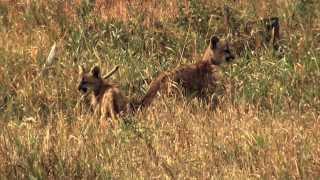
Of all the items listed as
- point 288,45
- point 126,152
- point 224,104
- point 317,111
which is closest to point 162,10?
point 288,45

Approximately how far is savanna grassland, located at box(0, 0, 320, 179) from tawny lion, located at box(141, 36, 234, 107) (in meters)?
0.22

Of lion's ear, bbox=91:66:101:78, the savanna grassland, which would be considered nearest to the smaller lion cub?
lion's ear, bbox=91:66:101:78

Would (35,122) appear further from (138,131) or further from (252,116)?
(252,116)

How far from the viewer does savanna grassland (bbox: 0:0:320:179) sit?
22.7 ft

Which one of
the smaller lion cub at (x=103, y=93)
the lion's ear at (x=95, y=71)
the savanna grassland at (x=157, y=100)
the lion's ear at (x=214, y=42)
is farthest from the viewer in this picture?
the lion's ear at (x=214, y=42)

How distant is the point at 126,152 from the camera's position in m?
7.57

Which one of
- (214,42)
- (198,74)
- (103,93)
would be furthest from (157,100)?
(214,42)

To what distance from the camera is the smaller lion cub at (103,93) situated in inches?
378

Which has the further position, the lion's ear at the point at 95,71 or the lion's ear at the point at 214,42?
the lion's ear at the point at 214,42

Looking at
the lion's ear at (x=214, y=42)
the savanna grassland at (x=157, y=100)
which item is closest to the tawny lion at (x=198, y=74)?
the lion's ear at (x=214, y=42)

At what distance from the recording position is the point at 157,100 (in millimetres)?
9562

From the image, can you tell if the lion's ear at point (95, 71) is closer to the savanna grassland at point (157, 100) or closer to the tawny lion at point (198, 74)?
the savanna grassland at point (157, 100)

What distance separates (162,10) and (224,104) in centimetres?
428

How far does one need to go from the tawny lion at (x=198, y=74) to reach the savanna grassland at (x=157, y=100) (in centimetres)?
22
